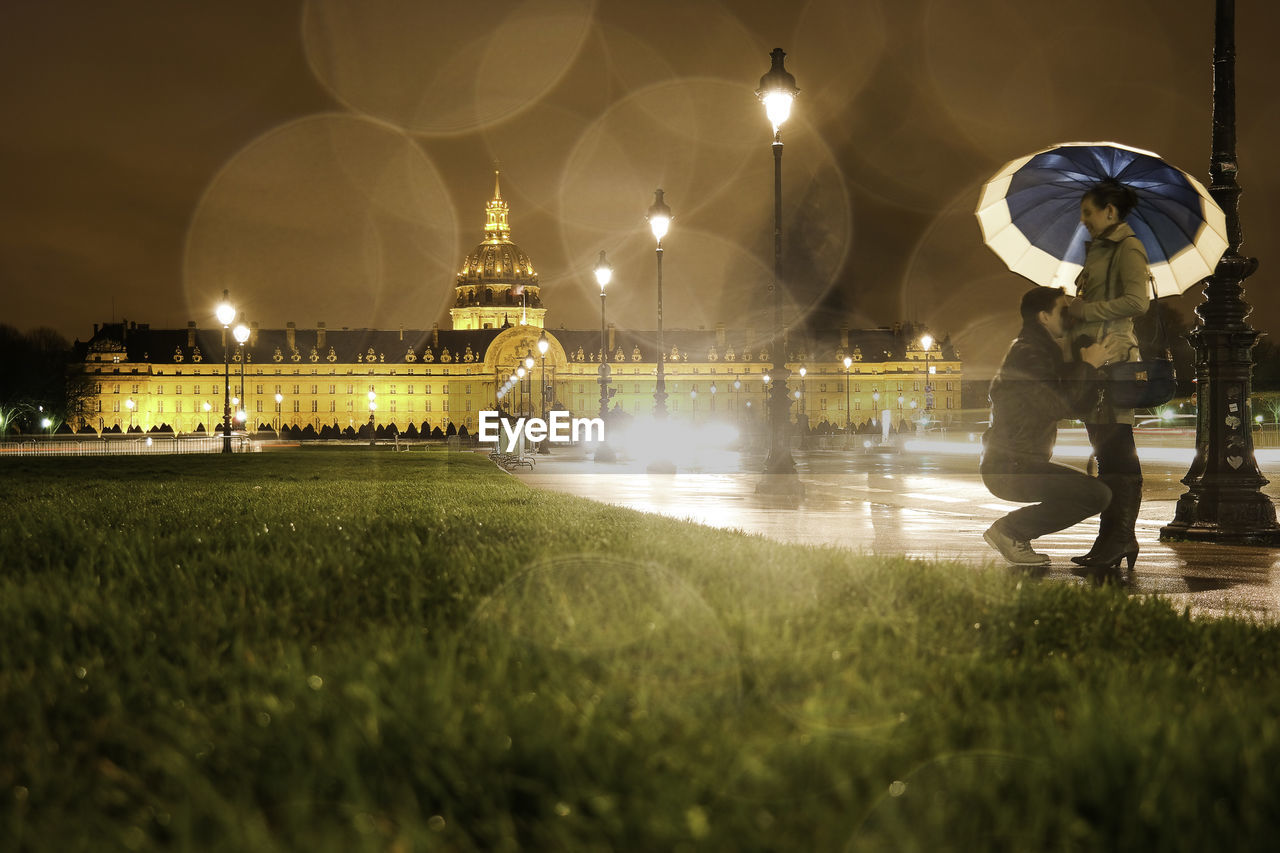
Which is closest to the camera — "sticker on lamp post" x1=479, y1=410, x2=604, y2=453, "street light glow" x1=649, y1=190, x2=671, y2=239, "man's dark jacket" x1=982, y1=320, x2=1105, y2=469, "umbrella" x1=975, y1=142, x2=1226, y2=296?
"man's dark jacket" x1=982, y1=320, x2=1105, y2=469

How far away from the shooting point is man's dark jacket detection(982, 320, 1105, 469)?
791 cm

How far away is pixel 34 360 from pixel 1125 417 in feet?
360

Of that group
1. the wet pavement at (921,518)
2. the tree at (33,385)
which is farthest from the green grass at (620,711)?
the tree at (33,385)

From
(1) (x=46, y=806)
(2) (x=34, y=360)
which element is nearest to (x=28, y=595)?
(1) (x=46, y=806)

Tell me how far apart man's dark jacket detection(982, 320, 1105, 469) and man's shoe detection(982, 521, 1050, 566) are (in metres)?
0.59

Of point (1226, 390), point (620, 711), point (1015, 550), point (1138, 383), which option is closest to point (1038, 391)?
point (1138, 383)

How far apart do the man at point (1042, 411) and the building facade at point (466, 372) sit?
157266 millimetres

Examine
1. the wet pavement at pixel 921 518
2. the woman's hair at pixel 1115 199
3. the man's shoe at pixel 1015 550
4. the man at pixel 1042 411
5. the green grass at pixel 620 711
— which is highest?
the woman's hair at pixel 1115 199

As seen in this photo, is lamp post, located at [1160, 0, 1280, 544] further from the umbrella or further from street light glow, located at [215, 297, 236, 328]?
street light glow, located at [215, 297, 236, 328]

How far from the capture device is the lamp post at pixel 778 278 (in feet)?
56.4

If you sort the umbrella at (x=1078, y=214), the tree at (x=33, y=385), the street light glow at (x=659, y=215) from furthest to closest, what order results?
the tree at (x=33, y=385) < the street light glow at (x=659, y=215) < the umbrella at (x=1078, y=214)

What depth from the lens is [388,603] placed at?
5188mm

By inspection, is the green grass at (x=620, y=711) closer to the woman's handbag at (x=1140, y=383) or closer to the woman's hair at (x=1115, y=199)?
the woman's handbag at (x=1140, y=383)

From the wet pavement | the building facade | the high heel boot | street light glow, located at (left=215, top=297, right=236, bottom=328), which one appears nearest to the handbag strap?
the high heel boot
